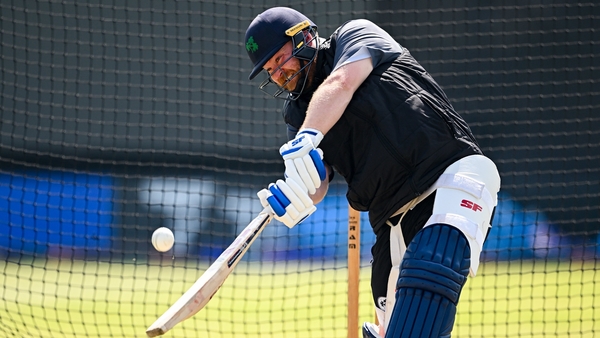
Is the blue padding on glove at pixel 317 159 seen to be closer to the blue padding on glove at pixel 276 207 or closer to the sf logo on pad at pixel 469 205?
the blue padding on glove at pixel 276 207

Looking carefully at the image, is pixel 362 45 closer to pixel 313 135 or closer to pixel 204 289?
pixel 313 135

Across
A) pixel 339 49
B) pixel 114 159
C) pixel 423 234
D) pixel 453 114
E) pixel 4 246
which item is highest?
pixel 339 49

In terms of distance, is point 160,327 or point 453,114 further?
point 453,114

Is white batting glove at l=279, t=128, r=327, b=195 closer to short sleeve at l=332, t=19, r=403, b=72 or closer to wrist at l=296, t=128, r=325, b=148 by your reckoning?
wrist at l=296, t=128, r=325, b=148

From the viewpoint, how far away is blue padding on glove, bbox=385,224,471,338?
8.60 feet

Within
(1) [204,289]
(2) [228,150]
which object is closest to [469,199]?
(1) [204,289]

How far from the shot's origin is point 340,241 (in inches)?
379

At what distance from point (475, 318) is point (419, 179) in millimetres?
4315

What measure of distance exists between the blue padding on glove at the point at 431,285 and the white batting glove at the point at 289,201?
428 millimetres

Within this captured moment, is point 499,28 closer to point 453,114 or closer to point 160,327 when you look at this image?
point 453,114

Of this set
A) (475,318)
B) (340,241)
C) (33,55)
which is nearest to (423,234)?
(475,318)

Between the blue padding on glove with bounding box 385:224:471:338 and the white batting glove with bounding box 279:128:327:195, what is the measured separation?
18.1 inches

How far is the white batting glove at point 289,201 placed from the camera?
273 centimetres

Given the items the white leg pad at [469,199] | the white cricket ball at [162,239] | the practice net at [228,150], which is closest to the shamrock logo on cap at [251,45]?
the white leg pad at [469,199]
